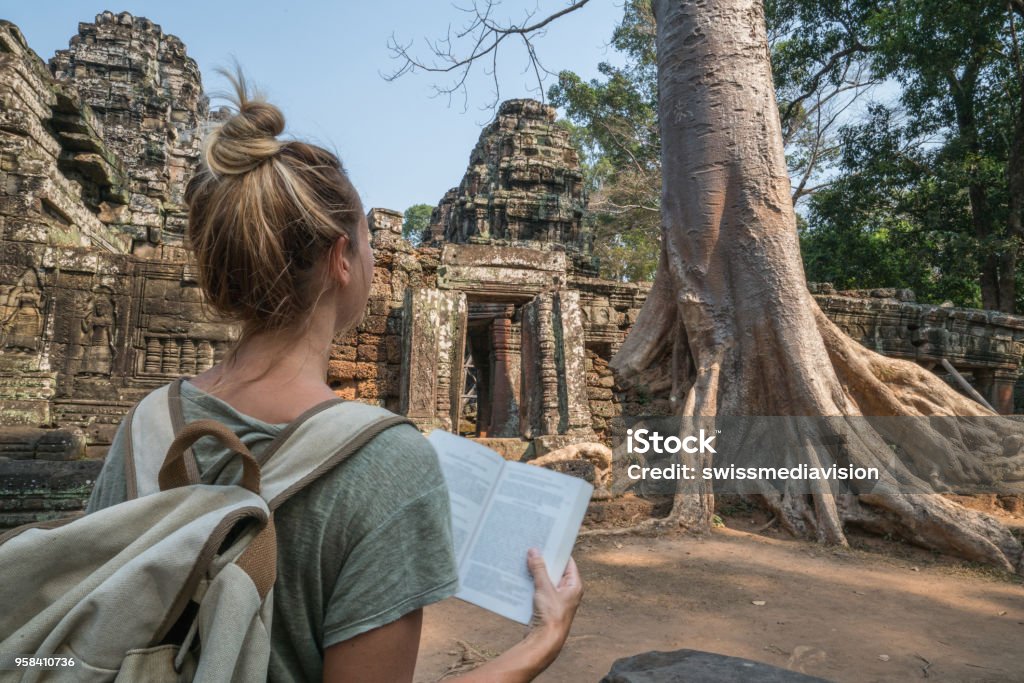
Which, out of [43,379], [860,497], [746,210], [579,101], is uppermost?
[579,101]

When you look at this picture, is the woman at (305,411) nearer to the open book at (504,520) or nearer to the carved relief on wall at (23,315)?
the open book at (504,520)

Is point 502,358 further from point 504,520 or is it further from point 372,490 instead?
point 372,490

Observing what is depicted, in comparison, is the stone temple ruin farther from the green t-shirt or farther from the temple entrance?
the green t-shirt

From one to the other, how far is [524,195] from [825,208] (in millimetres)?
6292

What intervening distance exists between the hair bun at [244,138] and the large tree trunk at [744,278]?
4170 mm

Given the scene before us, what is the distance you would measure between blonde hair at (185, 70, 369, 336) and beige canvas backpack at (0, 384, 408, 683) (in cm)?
22

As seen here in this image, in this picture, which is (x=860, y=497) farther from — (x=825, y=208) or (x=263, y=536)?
(x=825, y=208)

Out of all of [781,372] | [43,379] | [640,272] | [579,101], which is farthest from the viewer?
[640,272]

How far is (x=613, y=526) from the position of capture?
4.39 metres

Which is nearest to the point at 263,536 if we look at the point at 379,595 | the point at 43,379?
the point at 379,595

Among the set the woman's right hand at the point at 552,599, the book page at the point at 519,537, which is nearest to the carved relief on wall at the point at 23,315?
the book page at the point at 519,537

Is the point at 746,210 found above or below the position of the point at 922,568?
above

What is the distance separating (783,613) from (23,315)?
661 cm

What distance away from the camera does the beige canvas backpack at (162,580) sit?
575 mm
